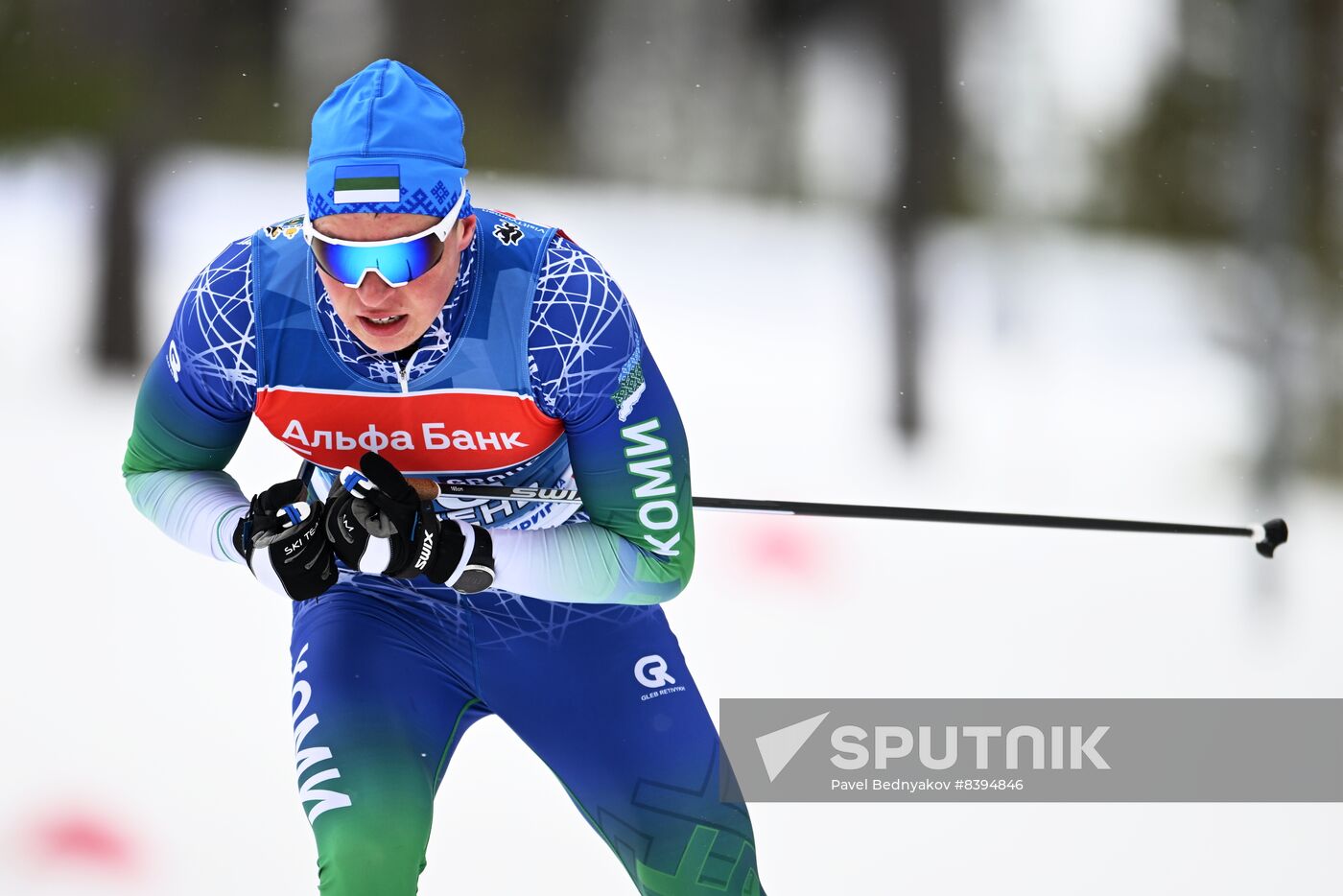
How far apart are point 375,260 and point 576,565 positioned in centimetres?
47

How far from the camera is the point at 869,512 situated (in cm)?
228

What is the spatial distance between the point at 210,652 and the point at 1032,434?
10.8 ft

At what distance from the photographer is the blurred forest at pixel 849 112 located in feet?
17.0

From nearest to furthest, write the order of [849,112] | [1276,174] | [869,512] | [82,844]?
[869,512], [82,844], [1276,174], [849,112]

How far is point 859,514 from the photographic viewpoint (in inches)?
90.2

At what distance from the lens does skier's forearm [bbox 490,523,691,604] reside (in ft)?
5.85

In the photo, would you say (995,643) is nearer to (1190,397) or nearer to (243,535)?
(1190,397)

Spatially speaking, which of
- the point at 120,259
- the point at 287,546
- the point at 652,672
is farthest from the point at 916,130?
the point at 287,546

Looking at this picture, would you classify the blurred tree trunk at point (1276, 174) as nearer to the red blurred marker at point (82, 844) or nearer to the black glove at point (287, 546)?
the red blurred marker at point (82, 844)

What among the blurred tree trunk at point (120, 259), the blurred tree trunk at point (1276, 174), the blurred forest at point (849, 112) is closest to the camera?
the blurred tree trunk at point (120, 259)

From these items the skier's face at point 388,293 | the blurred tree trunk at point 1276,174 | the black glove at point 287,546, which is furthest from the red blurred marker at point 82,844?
the blurred tree trunk at point 1276,174

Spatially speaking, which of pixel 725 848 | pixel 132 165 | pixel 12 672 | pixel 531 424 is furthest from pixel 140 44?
pixel 725 848

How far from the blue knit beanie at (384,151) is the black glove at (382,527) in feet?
1.03
